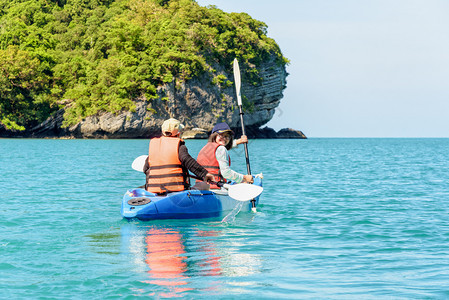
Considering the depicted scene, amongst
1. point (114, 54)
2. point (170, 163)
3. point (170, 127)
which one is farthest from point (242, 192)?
point (114, 54)

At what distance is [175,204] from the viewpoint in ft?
30.5

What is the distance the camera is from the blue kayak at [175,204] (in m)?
9.14

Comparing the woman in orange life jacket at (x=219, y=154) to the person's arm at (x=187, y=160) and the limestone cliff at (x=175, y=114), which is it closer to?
the person's arm at (x=187, y=160)

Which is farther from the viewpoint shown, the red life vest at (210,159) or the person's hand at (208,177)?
the red life vest at (210,159)

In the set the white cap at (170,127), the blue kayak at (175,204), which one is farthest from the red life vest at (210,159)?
the white cap at (170,127)

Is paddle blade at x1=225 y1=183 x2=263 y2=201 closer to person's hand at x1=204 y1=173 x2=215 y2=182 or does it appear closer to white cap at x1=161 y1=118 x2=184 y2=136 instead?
person's hand at x1=204 y1=173 x2=215 y2=182

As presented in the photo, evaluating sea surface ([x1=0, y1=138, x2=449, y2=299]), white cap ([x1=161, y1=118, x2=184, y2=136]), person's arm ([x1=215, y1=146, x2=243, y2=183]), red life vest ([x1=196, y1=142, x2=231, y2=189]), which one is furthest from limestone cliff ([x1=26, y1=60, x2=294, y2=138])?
white cap ([x1=161, y1=118, x2=184, y2=136])

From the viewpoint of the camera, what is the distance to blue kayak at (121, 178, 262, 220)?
914 centimetres

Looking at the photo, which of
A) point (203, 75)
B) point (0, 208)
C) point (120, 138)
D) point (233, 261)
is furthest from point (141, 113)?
point (233, 261)

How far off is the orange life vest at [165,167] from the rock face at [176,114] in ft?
190

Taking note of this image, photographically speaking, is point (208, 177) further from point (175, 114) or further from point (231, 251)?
point (175, 114)

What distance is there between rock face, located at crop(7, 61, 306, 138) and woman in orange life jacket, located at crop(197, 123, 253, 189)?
5758cm

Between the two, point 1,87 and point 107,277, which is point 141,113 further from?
point 107,277

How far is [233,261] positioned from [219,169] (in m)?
3.50
